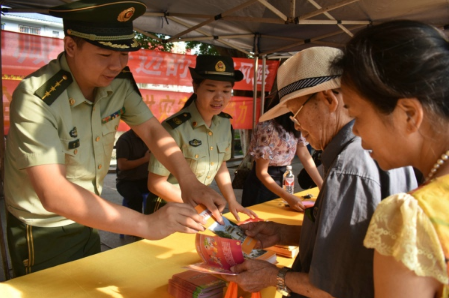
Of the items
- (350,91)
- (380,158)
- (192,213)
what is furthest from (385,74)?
(192,213)

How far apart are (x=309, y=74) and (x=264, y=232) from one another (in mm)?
742

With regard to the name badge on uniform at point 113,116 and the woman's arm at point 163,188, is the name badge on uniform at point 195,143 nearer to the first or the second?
the woman's arm at point 163,188

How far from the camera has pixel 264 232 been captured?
1661 millimetres

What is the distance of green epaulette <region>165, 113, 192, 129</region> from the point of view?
2.58 metres

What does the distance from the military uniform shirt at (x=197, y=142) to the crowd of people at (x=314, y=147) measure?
1cm

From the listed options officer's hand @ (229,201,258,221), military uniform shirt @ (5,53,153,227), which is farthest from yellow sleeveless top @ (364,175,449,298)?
officer's hand @ (229,201,258,221)

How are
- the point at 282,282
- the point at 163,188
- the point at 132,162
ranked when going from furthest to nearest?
the point at 132,162, the point at 163,188, the point at 282,282

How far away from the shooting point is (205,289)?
1423 mm

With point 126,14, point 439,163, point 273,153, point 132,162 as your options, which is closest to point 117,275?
point 126,14

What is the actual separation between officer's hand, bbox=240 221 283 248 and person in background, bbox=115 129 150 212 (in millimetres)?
2188

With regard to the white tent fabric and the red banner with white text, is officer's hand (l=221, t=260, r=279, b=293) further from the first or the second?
the red banner with white text

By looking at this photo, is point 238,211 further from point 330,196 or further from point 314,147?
point 330,196

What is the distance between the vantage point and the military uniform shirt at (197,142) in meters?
2.58

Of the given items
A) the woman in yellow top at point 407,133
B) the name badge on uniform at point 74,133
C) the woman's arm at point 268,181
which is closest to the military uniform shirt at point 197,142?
the woman's arm at point 268,181
